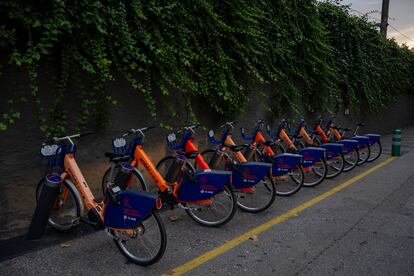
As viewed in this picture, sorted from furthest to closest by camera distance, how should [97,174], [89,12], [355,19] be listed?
[355,19]
[97,174]
[89,12]

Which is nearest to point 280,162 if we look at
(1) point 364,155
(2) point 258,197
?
(2) point 258,197

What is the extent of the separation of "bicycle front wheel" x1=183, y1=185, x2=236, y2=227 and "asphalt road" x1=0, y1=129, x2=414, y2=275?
0.35 ft

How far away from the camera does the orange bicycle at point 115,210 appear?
135 inches

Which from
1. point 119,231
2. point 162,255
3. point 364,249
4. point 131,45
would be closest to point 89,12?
point 131,45

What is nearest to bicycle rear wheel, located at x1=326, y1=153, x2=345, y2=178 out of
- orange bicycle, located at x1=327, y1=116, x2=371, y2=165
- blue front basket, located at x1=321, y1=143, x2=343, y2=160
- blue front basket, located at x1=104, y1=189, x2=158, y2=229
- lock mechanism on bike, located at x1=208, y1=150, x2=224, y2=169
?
blue front basket, located at x1=321, y1=143, x2=343, y2=160

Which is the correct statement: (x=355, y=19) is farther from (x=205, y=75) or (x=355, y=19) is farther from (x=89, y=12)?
(x=89, y=12)

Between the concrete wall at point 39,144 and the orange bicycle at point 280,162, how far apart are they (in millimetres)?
1309

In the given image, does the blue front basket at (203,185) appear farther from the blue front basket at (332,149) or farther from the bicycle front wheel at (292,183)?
the blue front basket at (332,149)

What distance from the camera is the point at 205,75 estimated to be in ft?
20.8

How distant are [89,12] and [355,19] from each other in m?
10.6

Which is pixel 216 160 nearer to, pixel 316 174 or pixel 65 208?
pixel 65 208

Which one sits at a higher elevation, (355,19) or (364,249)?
(355,19)

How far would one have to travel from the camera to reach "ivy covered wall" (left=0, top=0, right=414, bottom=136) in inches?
164

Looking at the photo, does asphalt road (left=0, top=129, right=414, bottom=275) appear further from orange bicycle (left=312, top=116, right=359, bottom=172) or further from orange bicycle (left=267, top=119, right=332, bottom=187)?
orange bicycle (left=312, top=116, right=359, bottom=172)
